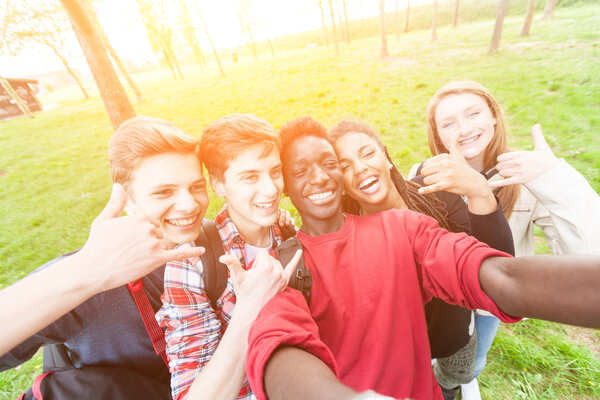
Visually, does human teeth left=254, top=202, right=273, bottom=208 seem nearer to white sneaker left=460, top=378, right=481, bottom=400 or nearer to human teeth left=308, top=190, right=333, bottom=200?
human teeth left=308, top=190, right=333, bottom=200

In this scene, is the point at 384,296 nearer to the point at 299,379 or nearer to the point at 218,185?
the point at 299,379

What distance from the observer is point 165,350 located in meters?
1.63

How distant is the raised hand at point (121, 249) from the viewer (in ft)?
4.14

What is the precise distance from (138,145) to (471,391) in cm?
347

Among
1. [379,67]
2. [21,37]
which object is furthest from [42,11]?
[379,67]

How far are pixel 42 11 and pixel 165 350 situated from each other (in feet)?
78.7

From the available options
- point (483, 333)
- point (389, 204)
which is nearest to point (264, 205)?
point (389, 204)

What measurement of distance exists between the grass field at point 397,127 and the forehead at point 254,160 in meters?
2.91

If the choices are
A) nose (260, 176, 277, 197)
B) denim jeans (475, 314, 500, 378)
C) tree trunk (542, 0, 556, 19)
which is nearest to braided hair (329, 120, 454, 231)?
nose (260, 176, 277, 197)

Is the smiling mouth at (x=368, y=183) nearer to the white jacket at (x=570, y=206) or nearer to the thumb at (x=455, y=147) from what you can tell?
the thumb at (x=455, y=147)

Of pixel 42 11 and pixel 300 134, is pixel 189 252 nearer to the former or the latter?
pixel 300 134

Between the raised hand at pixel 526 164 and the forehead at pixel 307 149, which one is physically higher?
the forehead at pixel 307 149

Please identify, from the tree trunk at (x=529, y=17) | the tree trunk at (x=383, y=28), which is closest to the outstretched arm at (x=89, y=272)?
the tree trunk at (x=383, y=28)

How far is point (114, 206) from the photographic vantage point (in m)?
1.45
